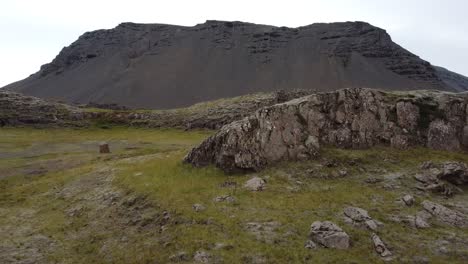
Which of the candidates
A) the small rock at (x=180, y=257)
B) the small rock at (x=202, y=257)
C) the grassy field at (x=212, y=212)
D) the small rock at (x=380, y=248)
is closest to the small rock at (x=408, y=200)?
the grassy field at (x=212, y=212)

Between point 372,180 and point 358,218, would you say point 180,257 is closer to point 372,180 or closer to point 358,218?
point 358,218

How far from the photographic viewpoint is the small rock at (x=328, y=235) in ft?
81.7

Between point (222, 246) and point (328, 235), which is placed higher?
point (328, 235)

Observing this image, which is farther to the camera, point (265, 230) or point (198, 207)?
point (198, 207)

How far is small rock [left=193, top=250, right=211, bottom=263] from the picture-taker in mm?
24328

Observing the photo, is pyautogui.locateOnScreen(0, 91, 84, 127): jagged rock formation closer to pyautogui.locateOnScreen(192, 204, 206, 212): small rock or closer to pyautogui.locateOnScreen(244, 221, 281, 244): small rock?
pyautogui.locateOnScreen(192, 204, 206, 212): small rock

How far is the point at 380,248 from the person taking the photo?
24.6 meters

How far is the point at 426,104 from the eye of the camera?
135ft

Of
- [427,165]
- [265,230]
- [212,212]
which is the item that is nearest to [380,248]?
[265,230]

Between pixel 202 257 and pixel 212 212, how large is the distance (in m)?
5.81

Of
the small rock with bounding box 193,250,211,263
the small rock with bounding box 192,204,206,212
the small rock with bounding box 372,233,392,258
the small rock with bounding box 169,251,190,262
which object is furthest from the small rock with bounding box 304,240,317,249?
the small rock with bounding box 192,204,206,212

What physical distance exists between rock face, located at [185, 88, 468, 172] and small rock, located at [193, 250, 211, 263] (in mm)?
12722

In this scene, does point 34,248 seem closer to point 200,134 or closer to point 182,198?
point 182,198

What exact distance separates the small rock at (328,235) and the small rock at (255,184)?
745cm
